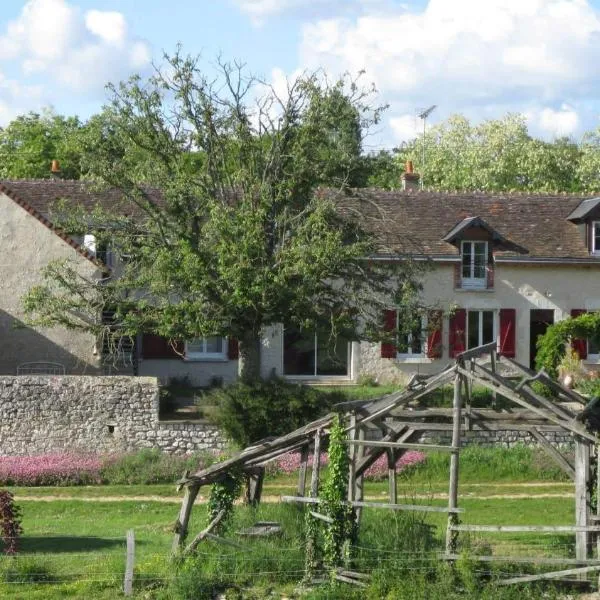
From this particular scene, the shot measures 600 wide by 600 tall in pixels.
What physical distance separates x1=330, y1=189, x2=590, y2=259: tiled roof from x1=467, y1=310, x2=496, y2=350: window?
197 cm

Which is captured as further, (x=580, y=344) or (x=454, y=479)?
(x=580, y=344)

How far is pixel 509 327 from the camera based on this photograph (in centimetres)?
3841

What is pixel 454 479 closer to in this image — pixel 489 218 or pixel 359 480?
pixel 359 480

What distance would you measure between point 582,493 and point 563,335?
19.6 meters

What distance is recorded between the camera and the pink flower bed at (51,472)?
27.6m

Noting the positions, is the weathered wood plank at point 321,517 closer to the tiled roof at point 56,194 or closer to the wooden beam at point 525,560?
the wooden beam at point 525,560

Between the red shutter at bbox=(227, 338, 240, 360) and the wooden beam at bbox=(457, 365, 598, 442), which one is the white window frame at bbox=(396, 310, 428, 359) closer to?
the red shutter at bbox=(227, 338, 240, 360)

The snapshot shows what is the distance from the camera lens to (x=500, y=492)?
26.5 meters

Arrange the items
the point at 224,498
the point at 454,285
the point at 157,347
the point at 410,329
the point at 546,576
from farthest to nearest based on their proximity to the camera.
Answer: the point at 454,285 < the point at 157,347 < the point at 410,329 < the point at 224,498 < the point at 546,576

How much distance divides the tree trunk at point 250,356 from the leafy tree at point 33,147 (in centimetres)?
2684

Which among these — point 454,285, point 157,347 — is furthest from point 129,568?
point 454,285

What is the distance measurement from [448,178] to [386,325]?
27.7 meters

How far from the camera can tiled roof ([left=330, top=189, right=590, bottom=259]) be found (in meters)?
38.4

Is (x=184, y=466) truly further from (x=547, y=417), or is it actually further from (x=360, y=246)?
(x=547, y=417)
